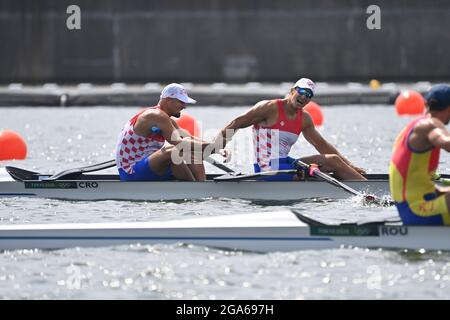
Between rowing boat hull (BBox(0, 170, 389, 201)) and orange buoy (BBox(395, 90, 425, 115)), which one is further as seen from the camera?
orange buoy (BBox(395, 90, 425, 115))

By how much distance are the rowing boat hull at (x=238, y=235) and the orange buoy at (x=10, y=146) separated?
908 cm

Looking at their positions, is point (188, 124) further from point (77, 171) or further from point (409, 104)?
point (409, 104)

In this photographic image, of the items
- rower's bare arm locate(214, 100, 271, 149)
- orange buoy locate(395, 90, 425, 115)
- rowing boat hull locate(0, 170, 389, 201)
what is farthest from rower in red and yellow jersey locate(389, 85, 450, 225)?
orange buoy locate(395, 90, 425, 115)

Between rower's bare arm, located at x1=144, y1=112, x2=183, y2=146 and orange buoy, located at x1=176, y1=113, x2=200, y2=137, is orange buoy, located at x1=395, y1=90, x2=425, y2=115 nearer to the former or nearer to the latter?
orange buoy, located at x1=176, y1=113, x2=200, y2=137

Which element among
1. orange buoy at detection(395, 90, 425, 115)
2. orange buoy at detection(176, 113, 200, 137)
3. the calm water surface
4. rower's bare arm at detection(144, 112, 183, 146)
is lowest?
orange buoy at detection(395, 90, 425, 115)

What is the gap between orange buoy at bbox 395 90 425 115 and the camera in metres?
28.0

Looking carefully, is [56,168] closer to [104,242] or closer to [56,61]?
[104,242]

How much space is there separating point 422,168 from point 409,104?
17947mm

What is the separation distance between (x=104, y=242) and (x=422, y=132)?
320cm

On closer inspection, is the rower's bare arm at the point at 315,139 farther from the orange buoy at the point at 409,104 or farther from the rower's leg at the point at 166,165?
the orange buoy at the point at 409,104

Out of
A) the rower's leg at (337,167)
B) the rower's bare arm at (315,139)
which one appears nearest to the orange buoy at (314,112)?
the rower's bare arm at (315,139)

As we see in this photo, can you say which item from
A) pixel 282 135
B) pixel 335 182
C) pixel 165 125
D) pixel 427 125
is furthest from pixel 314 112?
pixel 427 125

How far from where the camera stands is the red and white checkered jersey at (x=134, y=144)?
564 inches

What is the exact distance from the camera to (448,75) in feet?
125
